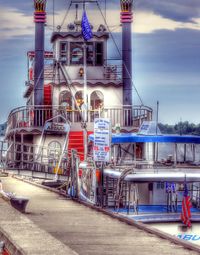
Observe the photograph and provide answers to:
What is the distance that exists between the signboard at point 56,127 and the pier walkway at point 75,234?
18.2 metres

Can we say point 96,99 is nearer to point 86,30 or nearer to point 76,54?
point 76,54

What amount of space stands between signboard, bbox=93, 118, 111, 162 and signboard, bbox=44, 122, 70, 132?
719 inches

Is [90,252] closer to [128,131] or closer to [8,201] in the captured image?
[8,201]

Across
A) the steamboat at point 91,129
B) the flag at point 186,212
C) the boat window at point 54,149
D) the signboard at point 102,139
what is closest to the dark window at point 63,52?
the steamboat at point 91,129

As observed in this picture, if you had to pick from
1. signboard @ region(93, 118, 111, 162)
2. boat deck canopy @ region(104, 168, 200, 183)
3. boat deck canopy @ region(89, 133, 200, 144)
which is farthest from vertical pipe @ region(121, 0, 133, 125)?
signboard @ region(93, 118, 111, 162)

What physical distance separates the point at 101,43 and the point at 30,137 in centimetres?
648

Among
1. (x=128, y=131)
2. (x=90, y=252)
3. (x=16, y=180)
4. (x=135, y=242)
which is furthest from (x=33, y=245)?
(x=128, y=131)

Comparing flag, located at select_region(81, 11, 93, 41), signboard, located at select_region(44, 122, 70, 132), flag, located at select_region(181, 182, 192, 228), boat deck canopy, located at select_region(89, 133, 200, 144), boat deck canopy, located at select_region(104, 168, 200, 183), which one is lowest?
flag, located at select_region(181, 182, 192, 228)

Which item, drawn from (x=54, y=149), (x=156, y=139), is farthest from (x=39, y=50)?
(x=156, y=139)

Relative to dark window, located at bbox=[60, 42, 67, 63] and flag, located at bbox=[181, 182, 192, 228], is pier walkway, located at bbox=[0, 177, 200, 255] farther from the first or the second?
dark window, located at bbox=[60, 42, 67, 63]

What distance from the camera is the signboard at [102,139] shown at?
20969 mm

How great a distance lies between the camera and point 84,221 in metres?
17.4

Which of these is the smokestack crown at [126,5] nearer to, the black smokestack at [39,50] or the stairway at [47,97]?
the black smokestack at [39,50]

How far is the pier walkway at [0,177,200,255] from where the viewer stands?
450 inches
